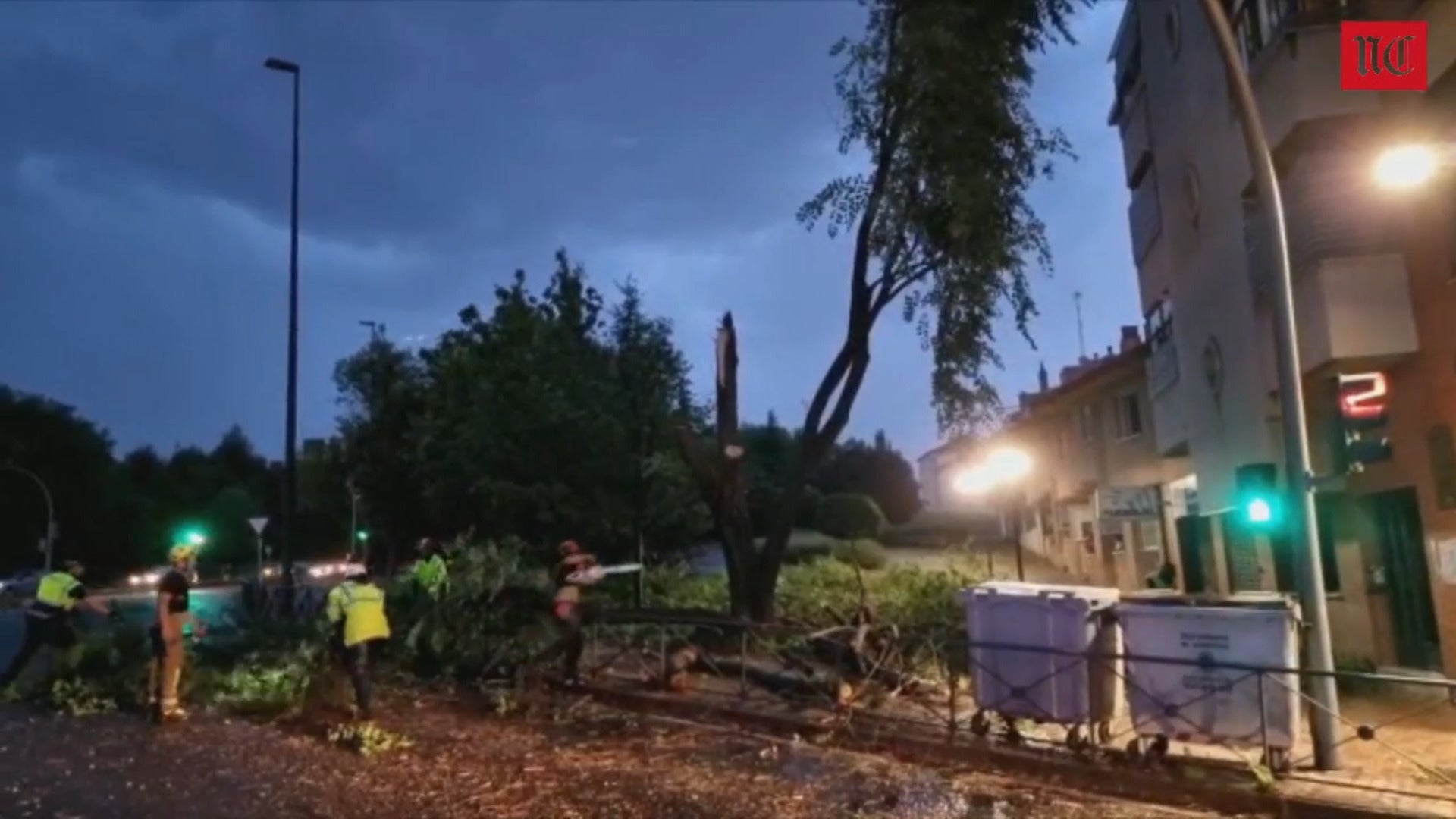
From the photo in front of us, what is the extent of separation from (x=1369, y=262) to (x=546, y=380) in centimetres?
1479

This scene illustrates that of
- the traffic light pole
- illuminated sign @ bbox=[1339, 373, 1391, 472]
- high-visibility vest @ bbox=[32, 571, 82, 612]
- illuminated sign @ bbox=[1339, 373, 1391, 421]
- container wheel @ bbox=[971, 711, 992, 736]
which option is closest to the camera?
illuminated sign @ bbox=[1339, 373, 1391, 472]

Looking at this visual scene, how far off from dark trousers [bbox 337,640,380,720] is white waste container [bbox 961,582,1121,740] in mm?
5931

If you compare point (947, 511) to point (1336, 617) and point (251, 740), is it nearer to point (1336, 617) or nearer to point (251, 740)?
point (1336, 617)

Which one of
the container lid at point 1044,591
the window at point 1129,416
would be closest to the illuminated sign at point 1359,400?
the container lid at point 1044,591

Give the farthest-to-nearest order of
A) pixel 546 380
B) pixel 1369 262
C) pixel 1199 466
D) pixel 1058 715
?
pixel 546 380
pixel 1199 466
pixel 1369 262
pixel 1058 715

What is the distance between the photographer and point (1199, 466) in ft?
61.2

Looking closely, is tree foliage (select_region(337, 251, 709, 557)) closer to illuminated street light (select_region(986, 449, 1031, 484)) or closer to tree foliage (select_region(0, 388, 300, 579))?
illuminated street light (select_region(986, 449, 1031, 484))

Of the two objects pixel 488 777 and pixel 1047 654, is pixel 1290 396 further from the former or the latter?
pixel 488 777

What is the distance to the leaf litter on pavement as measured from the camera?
7.90 m

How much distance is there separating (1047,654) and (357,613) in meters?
6.64

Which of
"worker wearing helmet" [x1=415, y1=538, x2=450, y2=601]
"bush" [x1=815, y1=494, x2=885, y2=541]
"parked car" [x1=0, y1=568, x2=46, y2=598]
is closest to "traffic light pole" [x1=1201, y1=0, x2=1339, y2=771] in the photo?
"worker wearing helmet" [x1=415, y1=538, x2=450, y2=601]

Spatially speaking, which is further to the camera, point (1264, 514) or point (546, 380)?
point (546, 380)

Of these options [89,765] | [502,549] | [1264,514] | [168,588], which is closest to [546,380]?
[502,549]

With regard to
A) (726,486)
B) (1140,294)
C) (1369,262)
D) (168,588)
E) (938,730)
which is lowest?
(938,730)
